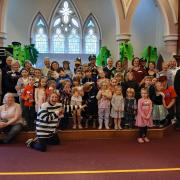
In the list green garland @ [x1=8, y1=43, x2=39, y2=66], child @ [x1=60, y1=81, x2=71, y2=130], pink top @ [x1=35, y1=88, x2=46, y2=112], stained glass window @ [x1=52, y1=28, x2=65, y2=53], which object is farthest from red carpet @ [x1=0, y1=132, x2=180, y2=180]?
stained glass window @ [x1=52, y1=28, x2=65, y2=53]

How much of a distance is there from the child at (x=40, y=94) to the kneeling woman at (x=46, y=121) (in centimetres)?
41

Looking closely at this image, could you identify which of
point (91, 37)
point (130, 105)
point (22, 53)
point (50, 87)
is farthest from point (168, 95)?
point (91, 37)

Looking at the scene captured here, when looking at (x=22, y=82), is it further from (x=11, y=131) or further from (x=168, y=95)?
(x=168, y=95)

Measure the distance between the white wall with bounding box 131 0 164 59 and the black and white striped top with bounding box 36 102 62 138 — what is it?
24.1ft

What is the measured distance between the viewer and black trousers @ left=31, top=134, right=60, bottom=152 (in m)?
5.29

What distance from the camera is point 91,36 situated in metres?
12.5

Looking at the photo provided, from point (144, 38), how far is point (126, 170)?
8.72 m

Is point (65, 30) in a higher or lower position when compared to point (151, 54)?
higher

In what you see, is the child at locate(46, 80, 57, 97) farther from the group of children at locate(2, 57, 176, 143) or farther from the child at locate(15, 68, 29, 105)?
the child at locate(15, 68, 29, 105)

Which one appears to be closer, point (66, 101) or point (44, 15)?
point (66, 101)

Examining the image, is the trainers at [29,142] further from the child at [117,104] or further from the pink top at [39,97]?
the child at [117,104]

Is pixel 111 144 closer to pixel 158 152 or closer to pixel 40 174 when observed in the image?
pixel 158 152

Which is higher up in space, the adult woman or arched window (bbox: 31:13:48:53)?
arched window (bbox: 31:13:48:53)

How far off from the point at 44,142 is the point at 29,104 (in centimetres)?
90
